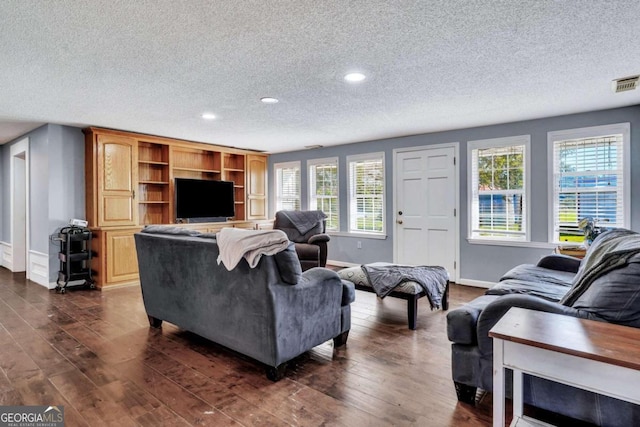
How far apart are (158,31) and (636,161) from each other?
15.9ft

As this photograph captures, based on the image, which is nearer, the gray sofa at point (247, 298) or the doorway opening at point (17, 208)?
the gray sofa at point (247, 298)

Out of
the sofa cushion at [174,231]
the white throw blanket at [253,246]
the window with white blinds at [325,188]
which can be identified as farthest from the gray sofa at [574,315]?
the window with white blinds at [325,188]

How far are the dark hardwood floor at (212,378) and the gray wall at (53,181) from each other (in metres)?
1.73

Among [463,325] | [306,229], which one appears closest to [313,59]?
[463,325]

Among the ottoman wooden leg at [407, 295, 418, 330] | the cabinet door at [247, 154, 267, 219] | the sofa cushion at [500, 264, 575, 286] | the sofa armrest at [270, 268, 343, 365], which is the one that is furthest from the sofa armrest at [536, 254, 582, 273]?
the cabinet door at [247, 154, 267, 219]

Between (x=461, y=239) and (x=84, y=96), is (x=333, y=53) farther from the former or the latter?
(x=461, y=239)

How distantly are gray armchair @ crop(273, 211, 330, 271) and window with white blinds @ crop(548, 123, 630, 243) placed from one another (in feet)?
10.1

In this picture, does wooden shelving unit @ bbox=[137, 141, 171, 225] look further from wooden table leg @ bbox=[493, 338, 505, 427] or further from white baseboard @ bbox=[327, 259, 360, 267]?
wooden table leg @ bbox=[493, 338, 505, 427]

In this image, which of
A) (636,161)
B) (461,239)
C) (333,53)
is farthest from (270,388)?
(636,161)

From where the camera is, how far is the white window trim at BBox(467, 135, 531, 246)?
15.2 ft

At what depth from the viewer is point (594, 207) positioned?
4234mm

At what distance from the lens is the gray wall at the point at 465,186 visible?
13.4 ft

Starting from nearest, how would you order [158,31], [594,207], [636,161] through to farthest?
[158,31] → [636,161] → [594,207]

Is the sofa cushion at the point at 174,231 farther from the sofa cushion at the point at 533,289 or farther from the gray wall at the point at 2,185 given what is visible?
the gray wall at the point at 2,185
